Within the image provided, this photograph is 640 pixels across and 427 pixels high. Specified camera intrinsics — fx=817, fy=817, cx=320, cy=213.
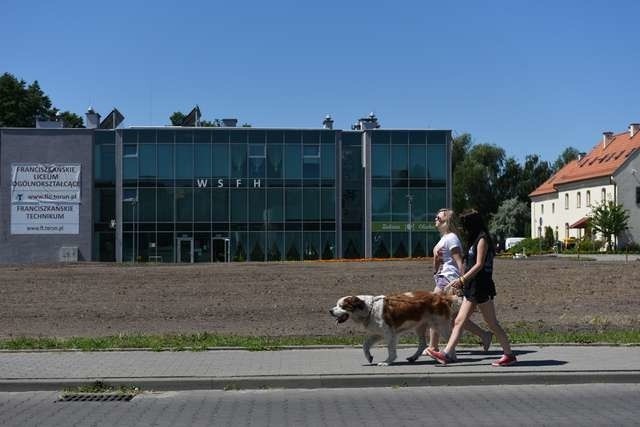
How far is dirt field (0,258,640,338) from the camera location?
1592cm

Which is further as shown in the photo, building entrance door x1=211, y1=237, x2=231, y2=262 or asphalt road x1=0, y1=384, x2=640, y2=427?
building entrance door x1=211, y1=237, x2=231, y2=262

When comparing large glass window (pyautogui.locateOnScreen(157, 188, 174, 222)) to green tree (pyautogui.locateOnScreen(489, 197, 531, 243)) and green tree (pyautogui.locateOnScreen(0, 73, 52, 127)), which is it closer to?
green tree (pyautogui.locateOnScreen(0, 73, 52, 127))

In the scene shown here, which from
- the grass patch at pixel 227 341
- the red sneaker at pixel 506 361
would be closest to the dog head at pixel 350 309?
the red sneaker at pixel 506 361

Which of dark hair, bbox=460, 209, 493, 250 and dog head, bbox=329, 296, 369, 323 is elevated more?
dark hair, bbox=460, 209, 493, 250

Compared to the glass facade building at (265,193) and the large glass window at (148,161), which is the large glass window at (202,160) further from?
the large glass window at (148,161)

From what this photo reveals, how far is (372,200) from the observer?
6350 cm

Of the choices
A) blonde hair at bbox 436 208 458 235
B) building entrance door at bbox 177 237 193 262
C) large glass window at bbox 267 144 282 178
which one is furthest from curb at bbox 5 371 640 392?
large glass window at bbox 267 144 282 178

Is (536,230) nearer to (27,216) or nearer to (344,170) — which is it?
(344,170)

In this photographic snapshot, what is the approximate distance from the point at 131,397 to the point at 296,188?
53400 millimetres

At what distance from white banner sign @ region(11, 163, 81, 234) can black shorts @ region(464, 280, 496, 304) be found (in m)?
54.4

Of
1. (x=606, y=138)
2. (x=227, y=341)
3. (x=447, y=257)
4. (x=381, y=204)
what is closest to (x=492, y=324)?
(x=447, y=257)

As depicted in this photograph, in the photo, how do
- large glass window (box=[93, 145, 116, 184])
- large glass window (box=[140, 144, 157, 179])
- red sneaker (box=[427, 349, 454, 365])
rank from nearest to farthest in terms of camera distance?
red sneaker (box=[427, 349, 454, 365]) < large glass window (box=[140, 144, 157, 179]) < large glass window (box=[93, 145, 116, 184])

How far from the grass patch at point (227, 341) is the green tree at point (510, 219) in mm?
92000

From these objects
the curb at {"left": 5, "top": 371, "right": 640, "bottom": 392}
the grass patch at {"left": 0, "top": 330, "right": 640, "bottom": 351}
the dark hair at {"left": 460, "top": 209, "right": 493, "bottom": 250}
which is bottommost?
the curb at {"left": 5, "top": 371, "right": 640, "bottom": 392}
